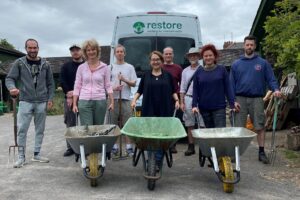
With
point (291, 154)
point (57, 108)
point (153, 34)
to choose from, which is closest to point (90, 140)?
point (291, 154)

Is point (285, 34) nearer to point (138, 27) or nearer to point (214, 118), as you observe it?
point (214, 118)

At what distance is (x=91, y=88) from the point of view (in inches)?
250

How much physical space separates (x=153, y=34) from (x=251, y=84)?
3.30 meters

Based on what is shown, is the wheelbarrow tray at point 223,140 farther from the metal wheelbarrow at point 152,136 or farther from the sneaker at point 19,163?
the sneaker at point 19,163

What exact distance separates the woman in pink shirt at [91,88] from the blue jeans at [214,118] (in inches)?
56.5

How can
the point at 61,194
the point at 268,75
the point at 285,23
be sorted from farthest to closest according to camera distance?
the point at 285,23, the point at 268,75, the point at 61,194

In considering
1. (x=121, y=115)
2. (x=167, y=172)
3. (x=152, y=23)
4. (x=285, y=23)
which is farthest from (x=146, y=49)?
(x=167, y=172)

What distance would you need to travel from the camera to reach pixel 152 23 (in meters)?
9.36

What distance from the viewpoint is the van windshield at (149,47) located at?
926 cm

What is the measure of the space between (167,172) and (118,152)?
1.70 metres

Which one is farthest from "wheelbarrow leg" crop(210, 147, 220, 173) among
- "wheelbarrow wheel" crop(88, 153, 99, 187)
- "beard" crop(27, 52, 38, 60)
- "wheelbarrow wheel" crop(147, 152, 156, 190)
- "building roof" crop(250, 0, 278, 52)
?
"building roof" crop(250, 0, 278, 52)

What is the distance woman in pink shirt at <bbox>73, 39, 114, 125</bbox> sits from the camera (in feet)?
20.7

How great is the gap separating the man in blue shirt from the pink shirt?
2.10 metres

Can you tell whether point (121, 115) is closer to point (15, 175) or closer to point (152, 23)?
point (15, 175)
